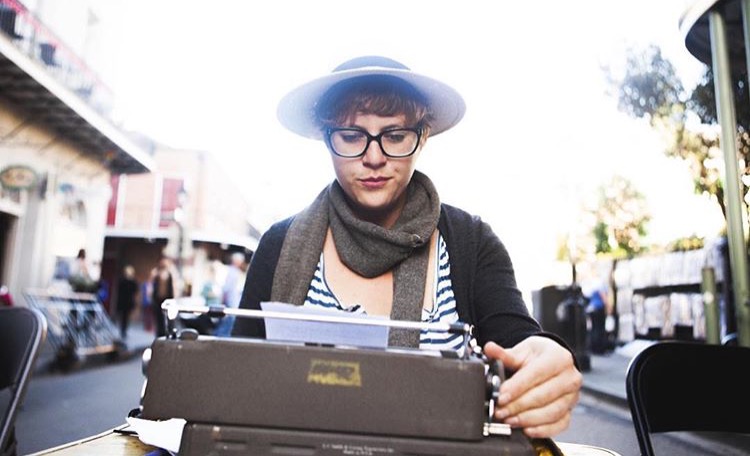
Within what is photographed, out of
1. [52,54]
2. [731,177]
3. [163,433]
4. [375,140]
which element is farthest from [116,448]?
[52,54]

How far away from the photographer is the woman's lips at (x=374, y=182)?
159 cm

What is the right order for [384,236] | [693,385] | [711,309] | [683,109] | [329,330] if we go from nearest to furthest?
[329,330]
[384,236]
[693,385]
[711,309]
[683,109]

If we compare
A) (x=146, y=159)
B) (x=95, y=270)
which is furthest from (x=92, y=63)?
(x=95, y=270)

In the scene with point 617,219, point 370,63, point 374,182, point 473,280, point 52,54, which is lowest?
point 473,280

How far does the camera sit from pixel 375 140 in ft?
4.98

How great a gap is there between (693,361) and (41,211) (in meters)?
13.4

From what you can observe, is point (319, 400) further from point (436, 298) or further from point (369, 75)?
point (369, 75)

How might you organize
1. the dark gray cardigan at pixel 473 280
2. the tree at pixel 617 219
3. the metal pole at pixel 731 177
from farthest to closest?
the tree at pixel 617 219, the metal pole at pixel 731 177, the dark gray cardigan at pixel 473 280

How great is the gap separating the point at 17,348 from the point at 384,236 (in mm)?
1179

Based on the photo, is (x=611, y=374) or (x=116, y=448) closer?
(x=116, y=448)

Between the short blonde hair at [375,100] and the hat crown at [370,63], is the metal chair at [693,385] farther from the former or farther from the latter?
the hat crown at [370,63]

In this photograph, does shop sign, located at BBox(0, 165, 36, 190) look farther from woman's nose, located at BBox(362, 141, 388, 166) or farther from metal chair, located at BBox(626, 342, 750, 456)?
metal chair, located at BBox(626, 342, 750, 456)

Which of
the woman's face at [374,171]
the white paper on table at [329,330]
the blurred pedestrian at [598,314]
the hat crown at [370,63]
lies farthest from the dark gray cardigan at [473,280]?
the blurred pedestrian at [598,314]

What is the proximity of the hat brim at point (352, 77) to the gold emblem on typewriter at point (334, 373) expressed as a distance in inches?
38.3
